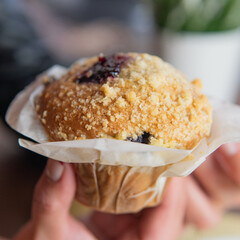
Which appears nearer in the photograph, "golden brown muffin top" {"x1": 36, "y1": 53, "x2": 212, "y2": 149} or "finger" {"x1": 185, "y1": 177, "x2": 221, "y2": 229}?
"golden brown muffin top" {"x1": 36, "y1": 53, "x2": 212, "y2": 149}

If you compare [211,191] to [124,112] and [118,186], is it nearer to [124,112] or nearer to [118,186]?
[118,186]

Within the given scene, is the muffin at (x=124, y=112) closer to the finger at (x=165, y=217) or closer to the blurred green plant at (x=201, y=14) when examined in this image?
the finger at (x=165, y=217)

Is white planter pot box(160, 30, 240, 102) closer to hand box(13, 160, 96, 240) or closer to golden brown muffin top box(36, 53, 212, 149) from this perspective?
golden brown muffin top box(36, 53, 212, 149)

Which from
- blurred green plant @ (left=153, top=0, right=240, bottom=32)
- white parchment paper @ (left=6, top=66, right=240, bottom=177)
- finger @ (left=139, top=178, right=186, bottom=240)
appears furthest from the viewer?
blurred green plant @ (left=153, top=0, right=240, bottom=32)

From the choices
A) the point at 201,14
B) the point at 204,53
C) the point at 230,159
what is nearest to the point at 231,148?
the point at 230,159

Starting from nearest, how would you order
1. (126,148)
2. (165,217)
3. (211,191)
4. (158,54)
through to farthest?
(126,148) → (165,217) → (211,191) → (158,54)

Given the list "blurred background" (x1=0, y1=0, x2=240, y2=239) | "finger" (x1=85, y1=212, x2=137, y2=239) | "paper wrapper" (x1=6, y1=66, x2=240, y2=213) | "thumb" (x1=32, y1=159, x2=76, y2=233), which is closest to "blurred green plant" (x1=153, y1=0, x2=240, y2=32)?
"blurred background" (x1=0, y1=0, x2=240, y2=239)

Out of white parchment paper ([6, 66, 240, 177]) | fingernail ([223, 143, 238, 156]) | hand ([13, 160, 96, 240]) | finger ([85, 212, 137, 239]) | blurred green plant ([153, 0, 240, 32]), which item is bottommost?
finger ([85, 212, 137, 239])
